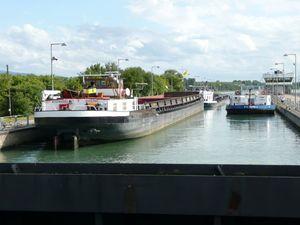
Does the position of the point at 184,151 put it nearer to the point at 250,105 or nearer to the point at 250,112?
the point at 250,112

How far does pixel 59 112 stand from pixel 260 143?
1294 cm

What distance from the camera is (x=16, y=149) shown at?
96.2 feet

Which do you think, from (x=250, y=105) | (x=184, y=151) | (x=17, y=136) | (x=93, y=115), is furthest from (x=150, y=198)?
(x=250, y=105)

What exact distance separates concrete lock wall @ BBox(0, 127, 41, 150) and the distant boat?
122 ft

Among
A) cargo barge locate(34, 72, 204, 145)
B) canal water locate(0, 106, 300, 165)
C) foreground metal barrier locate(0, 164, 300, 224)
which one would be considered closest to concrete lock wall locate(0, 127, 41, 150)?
canal water locate(0, 106, 300, 165)

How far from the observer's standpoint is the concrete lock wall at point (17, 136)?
1128 inches

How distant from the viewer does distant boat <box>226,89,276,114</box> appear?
64588 mm

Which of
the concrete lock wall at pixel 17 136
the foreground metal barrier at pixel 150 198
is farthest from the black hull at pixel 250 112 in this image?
the foreground metal barrier at pixel 150 198

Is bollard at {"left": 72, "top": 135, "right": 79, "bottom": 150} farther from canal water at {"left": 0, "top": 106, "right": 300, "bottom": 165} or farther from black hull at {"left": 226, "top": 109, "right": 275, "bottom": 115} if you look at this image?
black hull at {"left": 226, "top": 109, "right": 275, "bottom": 115}

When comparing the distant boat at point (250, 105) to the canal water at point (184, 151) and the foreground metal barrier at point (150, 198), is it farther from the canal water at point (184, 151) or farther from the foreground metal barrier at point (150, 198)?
the foreground metal barrier at point (150, 198)

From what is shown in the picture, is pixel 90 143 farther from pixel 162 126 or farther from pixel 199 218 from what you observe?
pixel 199 218

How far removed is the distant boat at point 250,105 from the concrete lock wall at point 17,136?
3708 centimetres

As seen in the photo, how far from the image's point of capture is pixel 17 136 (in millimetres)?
30484

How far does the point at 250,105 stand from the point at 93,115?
39337 millimetres
